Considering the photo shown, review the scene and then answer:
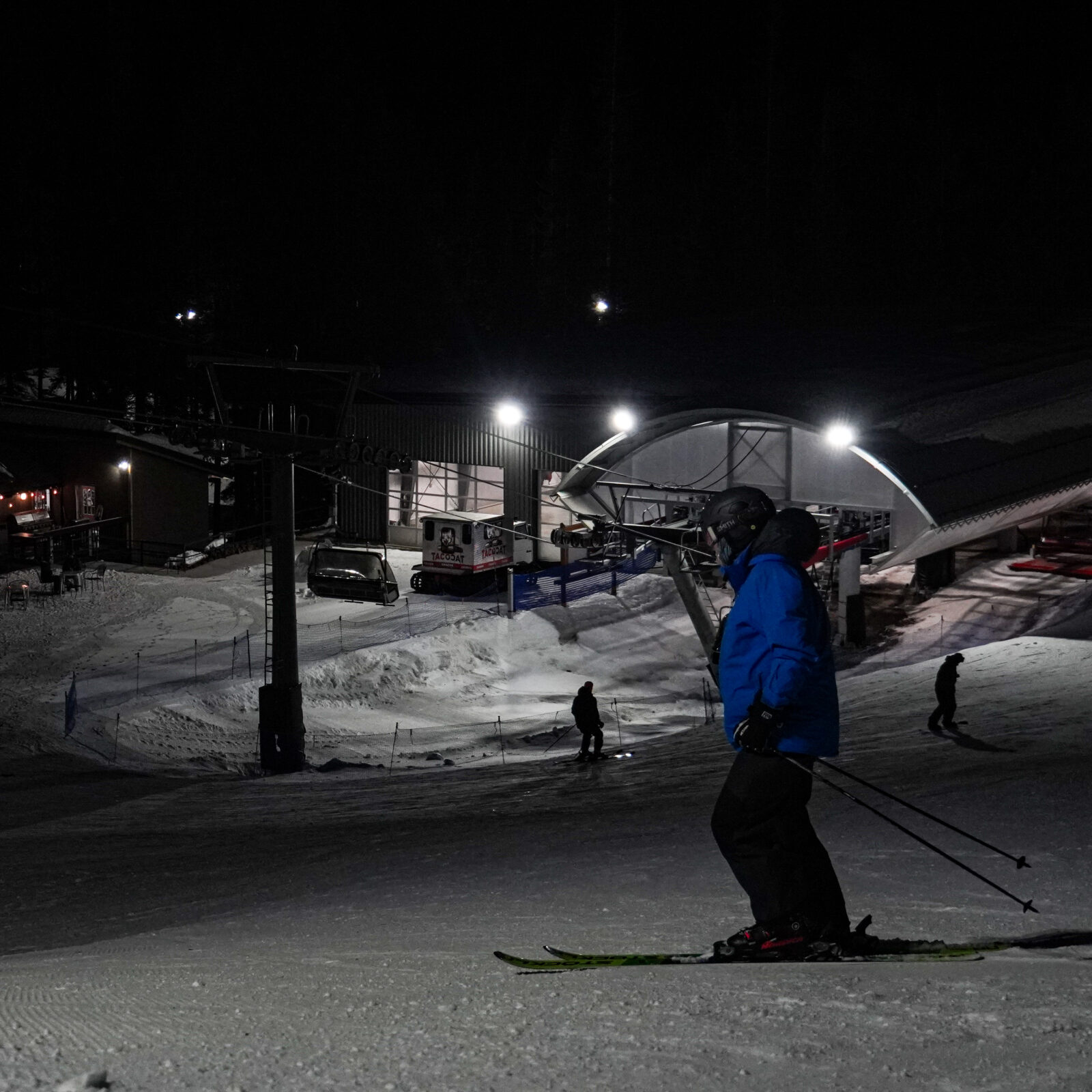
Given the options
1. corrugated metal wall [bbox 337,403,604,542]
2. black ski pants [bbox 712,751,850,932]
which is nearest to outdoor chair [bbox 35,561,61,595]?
corrugated metal wall [bbox 337,403,604,542]

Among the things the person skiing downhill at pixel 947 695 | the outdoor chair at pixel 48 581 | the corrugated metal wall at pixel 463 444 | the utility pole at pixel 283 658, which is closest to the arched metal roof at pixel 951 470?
the utility pole at pixel 283 658

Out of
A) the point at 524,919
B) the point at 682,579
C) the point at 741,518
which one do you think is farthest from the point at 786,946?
the point at 682,579

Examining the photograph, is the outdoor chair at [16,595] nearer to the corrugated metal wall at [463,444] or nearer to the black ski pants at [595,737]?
the corrugated metal wall at [463,444]

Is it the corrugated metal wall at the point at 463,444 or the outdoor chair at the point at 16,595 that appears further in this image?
the corrugated metal wall at the point at 463,444

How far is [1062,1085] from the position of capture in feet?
9.78

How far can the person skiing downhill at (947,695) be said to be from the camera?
1366 centimetres

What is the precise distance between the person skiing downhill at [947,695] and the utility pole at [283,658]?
919 cm

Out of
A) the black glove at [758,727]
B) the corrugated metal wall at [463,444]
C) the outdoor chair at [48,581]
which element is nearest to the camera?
the black glove at [758,727]

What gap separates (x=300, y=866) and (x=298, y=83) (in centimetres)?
6236

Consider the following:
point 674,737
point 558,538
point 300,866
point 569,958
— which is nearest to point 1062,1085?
point 569,958

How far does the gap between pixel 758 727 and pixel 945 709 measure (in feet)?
34.9

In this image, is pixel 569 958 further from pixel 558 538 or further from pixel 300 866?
pixel 558 538

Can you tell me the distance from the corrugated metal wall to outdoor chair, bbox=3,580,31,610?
9422 mm

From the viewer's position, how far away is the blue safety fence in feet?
92.7
